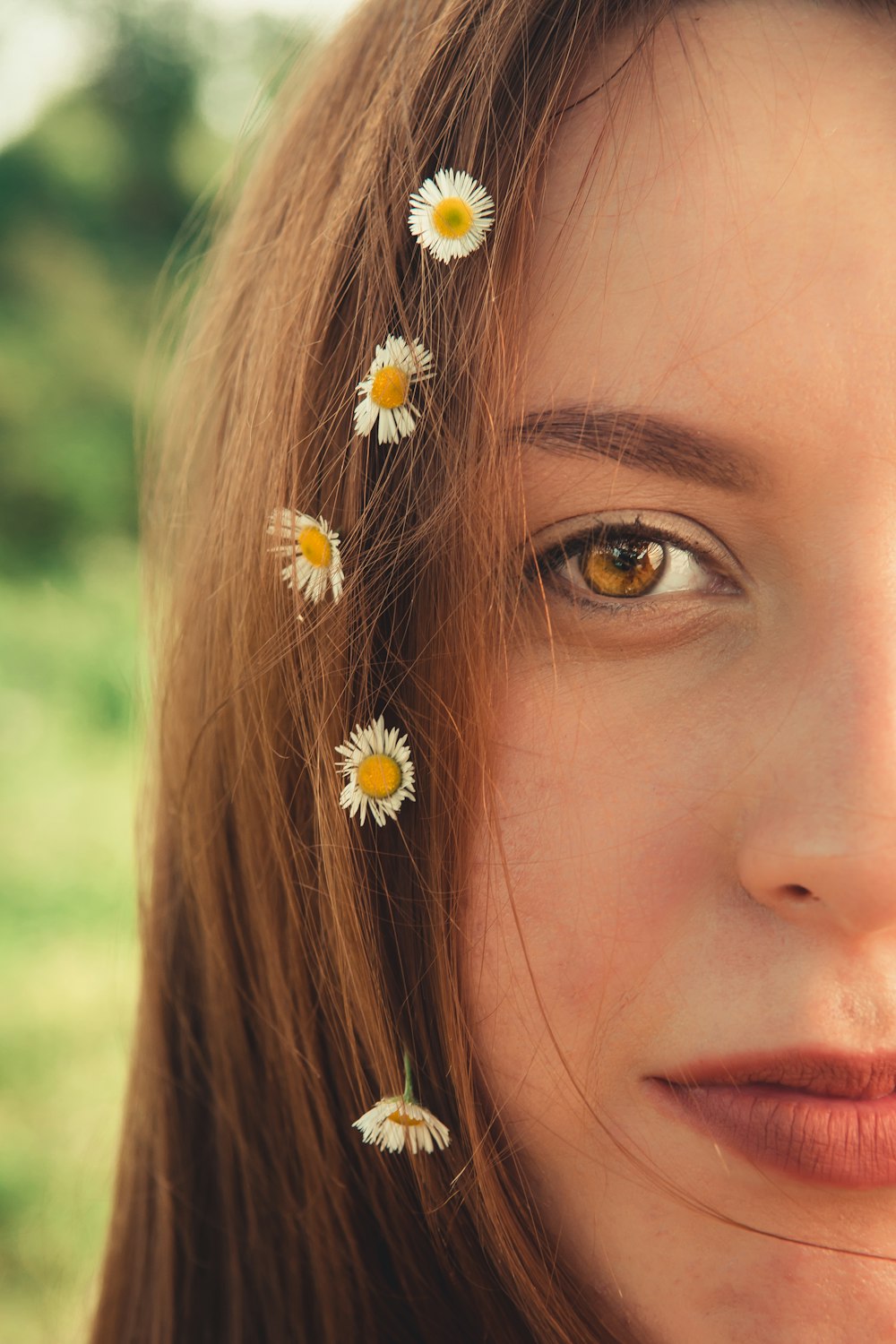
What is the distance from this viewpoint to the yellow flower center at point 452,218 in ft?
3.46

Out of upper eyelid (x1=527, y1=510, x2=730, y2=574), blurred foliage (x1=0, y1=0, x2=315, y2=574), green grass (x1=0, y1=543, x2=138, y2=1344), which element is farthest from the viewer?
blurred foliage (x1=0, y1=0, x2=315, y2=574)

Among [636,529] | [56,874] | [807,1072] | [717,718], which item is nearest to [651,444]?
[636,529]

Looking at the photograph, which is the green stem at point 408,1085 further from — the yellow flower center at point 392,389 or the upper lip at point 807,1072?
the yellow flower center at point 392,389

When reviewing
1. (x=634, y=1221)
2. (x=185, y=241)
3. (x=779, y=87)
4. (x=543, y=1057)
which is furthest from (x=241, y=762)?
(x=185, y=241)

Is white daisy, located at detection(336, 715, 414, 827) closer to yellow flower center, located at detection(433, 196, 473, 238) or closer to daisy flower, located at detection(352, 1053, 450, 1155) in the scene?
daisy flower, located at detection(352, 1053, 450, 1155)

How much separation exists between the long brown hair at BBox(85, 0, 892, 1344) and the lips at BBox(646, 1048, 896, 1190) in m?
0.20

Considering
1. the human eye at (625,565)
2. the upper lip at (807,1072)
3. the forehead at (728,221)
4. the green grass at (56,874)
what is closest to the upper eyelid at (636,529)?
the human eye at (625,565)

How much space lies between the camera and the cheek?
3.13 feet

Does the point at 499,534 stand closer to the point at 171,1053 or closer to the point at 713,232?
the point at 713,232

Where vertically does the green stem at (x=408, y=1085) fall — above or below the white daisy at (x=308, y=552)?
below

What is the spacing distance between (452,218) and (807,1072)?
781mm

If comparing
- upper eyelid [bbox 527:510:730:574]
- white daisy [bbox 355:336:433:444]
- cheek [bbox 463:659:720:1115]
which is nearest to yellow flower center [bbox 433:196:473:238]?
white daisy [bbox 355:336:433:444]

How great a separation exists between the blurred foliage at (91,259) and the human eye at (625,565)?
2.97m

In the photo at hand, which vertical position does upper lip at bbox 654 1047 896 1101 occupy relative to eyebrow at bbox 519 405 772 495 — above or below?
below
